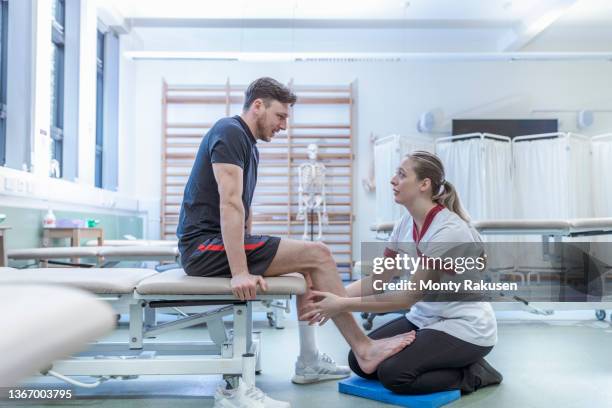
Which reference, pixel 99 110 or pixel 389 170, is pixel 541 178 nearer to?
pixel 389 170

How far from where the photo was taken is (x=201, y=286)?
69.9 inches

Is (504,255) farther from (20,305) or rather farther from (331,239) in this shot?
(20,305)

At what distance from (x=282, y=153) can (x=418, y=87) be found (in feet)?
7.17

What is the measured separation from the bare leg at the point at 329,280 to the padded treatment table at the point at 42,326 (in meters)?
1.36

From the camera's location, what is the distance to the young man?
5.81 feet

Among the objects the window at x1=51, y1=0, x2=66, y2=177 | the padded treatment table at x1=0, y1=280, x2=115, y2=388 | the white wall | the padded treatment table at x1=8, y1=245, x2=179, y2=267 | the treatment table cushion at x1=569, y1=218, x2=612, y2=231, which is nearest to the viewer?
the padded treatment table at x1=0, y1=280, x2=115, y2=388

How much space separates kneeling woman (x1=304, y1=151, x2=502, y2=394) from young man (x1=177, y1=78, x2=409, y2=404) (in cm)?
8

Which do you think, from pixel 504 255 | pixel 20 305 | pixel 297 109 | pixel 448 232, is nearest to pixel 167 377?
pixel 448 232

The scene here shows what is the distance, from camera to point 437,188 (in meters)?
2.14

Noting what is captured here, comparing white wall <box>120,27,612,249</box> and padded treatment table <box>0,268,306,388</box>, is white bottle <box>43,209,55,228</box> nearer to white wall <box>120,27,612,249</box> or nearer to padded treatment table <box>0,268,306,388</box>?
padded treatment table <box>0,268,306,388</box>

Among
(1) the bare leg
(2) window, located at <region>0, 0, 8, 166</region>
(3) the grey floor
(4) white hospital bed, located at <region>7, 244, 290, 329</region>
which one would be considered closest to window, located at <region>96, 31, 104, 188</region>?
(2) window, located at <region>0, 0, 8, 166</region>

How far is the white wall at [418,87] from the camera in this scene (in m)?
7.27

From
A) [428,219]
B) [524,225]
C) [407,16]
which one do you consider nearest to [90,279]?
[428,219]

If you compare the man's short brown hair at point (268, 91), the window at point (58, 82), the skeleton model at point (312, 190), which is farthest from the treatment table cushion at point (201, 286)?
the skeleton model at point (312, 190)
